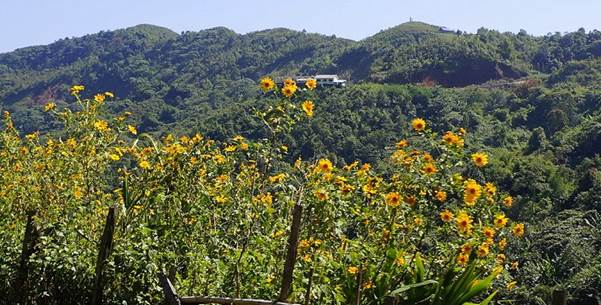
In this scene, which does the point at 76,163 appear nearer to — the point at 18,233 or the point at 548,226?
the point at 18,233

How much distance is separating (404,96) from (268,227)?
49460mm

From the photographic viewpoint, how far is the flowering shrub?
294 centimetres

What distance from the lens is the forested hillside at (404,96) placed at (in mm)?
26234

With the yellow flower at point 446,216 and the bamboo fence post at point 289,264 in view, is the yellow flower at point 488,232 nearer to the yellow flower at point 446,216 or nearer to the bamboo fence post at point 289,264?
the yellow flower at point 446,216

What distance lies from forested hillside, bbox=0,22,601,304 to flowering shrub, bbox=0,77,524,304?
429 mm

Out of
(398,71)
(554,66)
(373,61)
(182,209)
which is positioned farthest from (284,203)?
(373,61)

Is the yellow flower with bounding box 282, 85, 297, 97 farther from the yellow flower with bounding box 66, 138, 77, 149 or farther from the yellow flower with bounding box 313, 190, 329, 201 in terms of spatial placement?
the yellow flower with bounding box 66, 138, 77, 149

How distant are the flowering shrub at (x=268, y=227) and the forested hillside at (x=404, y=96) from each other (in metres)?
0.43

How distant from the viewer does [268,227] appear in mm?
3213

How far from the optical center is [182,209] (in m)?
3.18

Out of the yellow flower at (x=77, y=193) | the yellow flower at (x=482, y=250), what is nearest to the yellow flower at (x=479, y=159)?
the yellow flower at (x=482, y=250)

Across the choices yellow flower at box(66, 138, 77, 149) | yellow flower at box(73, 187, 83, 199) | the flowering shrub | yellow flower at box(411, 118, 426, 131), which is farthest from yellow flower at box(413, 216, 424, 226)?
yellow flower at box(66, 138, 77, 149)

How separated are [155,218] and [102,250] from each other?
0.41 m

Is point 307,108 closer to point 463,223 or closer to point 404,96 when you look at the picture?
point 463,223
